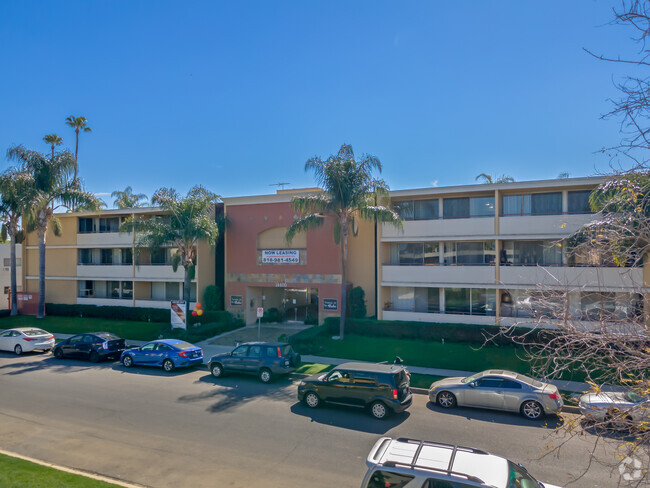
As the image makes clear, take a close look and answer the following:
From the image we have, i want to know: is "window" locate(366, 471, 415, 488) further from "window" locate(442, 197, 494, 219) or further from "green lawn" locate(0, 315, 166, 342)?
"green lawn" locate(0, 315, 166, 342)

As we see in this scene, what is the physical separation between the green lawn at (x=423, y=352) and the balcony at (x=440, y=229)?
19.0 ft

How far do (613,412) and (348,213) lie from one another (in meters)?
19.6

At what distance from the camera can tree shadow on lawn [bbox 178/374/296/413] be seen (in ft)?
46.1

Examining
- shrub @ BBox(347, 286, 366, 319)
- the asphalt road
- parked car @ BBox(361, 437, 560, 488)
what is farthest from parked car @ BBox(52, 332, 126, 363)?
parked car @ BBox(361, 437, 560, 488)

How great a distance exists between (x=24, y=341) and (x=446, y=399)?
2046 cm

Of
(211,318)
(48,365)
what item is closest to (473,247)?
(211,318)

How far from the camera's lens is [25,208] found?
29812mm

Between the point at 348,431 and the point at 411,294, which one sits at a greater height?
the point at 411,294

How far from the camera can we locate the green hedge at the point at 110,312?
30.1 m

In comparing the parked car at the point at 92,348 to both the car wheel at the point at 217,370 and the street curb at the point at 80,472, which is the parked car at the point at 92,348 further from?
the street curb at the point at 80,472

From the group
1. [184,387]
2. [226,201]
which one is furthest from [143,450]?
[226,201]

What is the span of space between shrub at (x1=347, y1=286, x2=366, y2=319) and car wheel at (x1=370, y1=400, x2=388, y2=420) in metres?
13.7

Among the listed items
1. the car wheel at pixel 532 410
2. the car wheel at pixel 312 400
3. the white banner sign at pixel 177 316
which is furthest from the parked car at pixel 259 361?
the car wheel at pixel 532 410

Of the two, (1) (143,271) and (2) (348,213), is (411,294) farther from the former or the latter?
(1) (143,271)
